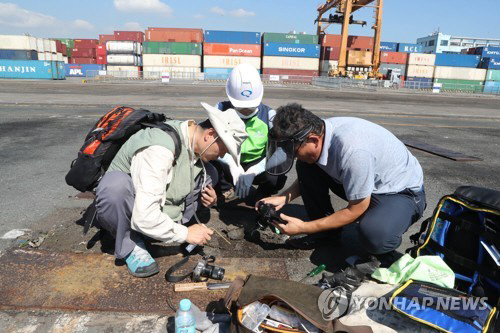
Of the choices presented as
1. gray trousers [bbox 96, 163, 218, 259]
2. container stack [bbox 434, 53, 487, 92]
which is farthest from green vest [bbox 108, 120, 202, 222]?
container stack [bbox 434, 53, 487, 92]

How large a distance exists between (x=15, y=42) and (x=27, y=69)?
483 centimetres

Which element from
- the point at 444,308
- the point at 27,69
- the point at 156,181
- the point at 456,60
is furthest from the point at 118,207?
the point at 456,60

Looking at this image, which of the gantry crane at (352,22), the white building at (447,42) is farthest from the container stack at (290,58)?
the white building at (447,42)

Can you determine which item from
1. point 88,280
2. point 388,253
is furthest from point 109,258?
point 388,253

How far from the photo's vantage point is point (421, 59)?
49188 mm

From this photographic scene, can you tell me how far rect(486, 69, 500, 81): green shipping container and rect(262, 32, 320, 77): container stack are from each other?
81.6 ft

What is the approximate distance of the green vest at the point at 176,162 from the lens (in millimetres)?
2260

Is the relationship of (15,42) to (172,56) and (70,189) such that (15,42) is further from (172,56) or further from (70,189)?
(70,189)

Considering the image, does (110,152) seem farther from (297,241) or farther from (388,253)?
(388,253)

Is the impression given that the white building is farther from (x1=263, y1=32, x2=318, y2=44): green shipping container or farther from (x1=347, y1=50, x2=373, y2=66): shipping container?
(x1=347, y1=50, x2=373, y2=66): shipping container

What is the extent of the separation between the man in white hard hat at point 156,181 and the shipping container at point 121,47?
5123 cm

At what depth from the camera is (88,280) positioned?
2410 millimetres

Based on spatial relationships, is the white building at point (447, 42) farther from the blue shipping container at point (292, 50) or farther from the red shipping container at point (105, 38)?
the red shipping container at point (105, 38)

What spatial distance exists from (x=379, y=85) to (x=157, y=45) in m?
30.0
